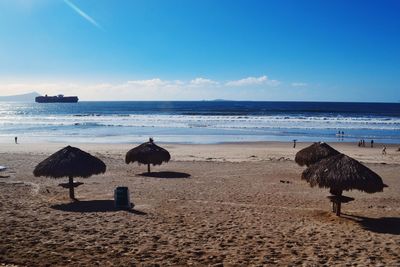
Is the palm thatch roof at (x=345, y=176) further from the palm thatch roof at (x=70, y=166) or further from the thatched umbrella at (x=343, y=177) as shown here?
the palm thatch roof at (x=70, y=166)

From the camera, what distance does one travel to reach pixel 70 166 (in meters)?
12.4

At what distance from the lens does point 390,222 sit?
10484 mm

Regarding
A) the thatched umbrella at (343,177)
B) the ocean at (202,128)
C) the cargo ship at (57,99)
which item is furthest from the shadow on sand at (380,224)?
the cargo ship at (57,99)

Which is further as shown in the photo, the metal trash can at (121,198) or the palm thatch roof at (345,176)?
the metal trash can at (121,198)

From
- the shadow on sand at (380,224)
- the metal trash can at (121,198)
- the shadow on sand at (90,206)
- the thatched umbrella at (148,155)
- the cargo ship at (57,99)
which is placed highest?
the cargo ship at (57,99)

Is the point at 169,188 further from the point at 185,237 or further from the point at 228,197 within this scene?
the point at 185,237

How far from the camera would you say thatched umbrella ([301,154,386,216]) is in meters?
10.3

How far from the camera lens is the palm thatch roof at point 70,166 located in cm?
1235

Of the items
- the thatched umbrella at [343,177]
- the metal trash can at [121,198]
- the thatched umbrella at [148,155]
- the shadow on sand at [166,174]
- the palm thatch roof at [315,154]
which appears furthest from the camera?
the thatched umbrella at [148,155]

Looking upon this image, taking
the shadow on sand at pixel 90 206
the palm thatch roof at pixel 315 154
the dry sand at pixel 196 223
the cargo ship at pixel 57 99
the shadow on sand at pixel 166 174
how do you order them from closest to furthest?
the dry sand at pixel 196 223 < the shadow on sand at pixel 90 206 < the palm thatch roof at pixel 315 154 < the shadow on sand at pixel 166 174 < the cargo ship at pixel 57 99

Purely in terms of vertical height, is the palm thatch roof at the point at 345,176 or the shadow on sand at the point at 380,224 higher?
the palm thatch roof at the point at 345,176

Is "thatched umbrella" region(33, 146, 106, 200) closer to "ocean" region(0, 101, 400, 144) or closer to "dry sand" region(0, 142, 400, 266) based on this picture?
"dry sand" region(0, 142, 400, 266)

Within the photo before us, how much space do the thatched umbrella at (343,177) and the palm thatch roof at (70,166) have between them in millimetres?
6593

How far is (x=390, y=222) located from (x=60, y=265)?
8076 mm
